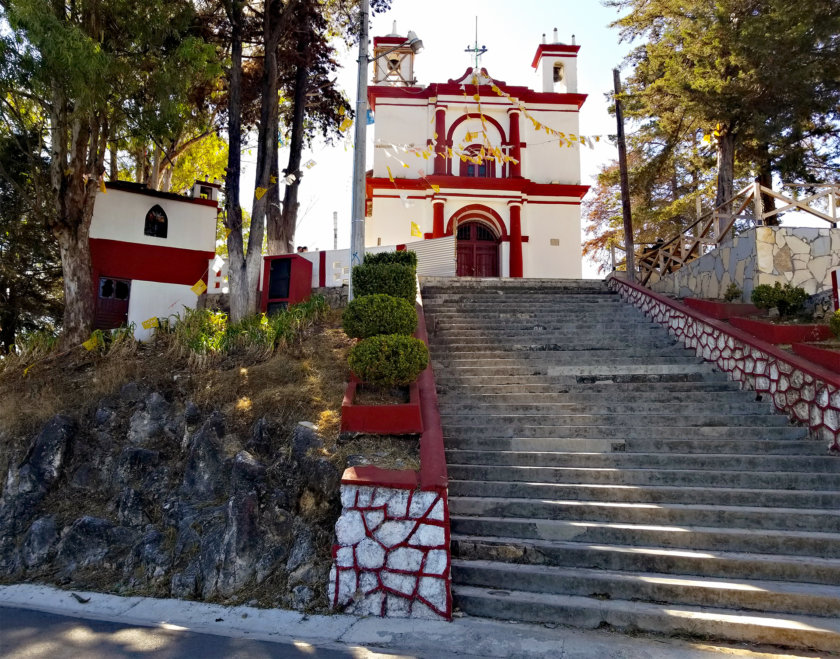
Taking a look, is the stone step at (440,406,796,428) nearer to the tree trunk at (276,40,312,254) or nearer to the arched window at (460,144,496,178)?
the tree trunk at (276,40,312,254)

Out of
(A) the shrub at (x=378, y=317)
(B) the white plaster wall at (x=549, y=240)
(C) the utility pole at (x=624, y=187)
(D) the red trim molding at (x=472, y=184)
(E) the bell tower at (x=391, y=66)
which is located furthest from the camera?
(E) the bell tower at (x=391, y=66)

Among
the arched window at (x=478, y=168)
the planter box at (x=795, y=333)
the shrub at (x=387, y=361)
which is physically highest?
the arched window at (x=478, y=168)

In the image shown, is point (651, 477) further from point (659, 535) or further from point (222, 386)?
point (222, 386)

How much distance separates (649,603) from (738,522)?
54.8 inches

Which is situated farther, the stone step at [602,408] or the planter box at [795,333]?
the planter box at [795,333]

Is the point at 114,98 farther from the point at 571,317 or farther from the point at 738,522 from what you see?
the point at 738,522

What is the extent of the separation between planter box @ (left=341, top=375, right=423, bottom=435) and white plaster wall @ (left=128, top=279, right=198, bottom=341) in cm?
892

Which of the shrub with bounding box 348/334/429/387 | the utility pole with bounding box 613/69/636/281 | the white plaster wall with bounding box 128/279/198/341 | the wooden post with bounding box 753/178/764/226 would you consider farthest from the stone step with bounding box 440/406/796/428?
the white plaster wall with bounding box 128/279/198/341

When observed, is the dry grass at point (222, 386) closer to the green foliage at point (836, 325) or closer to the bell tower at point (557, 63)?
the green foliage at point (836, 325)

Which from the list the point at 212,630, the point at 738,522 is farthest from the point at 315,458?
the point at 738,522

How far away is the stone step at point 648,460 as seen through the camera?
603 cm

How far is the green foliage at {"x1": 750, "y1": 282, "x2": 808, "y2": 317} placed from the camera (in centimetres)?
916

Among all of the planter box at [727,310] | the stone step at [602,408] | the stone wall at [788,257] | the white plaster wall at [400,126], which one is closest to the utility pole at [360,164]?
the stone step at [602,408]

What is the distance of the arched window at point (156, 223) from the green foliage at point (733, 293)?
1281 centimetres
